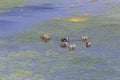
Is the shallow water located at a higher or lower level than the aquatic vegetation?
lower

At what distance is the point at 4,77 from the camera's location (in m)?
10.0

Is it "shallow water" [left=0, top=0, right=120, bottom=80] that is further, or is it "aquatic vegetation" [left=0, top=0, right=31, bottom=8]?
"aquatic vegetation" [left=0, top=0, right=31, bottom=8]

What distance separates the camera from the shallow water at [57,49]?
10.4 meters

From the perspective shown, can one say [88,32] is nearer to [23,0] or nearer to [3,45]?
[3,45]

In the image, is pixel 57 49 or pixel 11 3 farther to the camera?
pixel 11 3

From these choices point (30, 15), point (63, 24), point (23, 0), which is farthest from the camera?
point (23, 0)

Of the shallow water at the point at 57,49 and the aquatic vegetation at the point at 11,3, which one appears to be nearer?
the shallow water at the point at 57,49

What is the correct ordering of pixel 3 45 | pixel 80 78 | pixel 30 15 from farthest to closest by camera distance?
pixel 30 15, pixel 3 45, pixel 80 78

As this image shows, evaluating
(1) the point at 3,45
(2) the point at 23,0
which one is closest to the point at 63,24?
(1) the point at 3,45

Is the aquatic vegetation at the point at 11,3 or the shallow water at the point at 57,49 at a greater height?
the aquatic vegetation at the point at 11,3

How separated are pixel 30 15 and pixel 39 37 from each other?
608cm

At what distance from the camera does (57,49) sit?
12.9 meters

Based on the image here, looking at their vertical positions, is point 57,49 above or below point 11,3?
below

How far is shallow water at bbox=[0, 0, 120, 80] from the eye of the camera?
1041 centimetres
